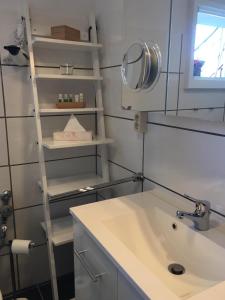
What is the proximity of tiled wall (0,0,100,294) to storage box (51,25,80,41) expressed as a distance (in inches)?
3.5

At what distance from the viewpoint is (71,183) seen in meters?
1.59

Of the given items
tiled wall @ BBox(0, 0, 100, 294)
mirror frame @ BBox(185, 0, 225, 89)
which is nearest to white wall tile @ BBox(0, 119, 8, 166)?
tiled wall @ BBox(0, 0, 100, 294)

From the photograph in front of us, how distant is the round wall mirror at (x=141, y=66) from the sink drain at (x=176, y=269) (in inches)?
30.8

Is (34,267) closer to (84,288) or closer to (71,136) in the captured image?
(84,288)

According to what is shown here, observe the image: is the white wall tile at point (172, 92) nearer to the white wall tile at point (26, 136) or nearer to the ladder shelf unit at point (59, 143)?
the ladder shelf unit at point (59, 143)

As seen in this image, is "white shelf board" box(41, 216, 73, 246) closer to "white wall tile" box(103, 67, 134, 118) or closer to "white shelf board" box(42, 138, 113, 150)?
"white shelf board" box(42, 138, 113, 150)

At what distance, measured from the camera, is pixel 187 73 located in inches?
40.6

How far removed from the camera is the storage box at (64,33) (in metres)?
1.40

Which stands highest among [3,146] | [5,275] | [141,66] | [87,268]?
[141,66]

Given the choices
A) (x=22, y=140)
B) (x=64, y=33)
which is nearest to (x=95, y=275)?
(x=22, y=140)

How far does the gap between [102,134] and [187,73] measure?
2.37ft

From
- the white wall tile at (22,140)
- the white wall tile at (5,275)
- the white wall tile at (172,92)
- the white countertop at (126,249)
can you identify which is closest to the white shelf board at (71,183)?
the white wall tile at (22,140)

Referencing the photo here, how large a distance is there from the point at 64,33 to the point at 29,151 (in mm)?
716

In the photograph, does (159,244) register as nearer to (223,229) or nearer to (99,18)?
(223,229)
